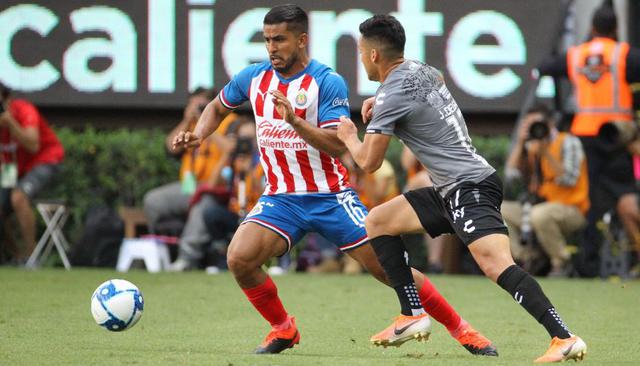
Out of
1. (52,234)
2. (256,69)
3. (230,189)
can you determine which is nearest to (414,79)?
(256,69)

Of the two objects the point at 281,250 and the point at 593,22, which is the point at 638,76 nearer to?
the point at 593,22

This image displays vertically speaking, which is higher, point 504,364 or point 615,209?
point 504,364

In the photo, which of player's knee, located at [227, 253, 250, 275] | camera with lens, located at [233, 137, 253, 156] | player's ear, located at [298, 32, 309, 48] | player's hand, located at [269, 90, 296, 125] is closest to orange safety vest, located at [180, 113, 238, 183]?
camera with lens, located at [233, 137, 253, 156]

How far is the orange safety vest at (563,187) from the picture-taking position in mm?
15320

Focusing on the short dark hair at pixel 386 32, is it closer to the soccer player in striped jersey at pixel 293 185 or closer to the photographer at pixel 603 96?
the soccer player in striped jersey at pixel 293 185

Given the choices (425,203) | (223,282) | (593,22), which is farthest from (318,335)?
(593,22)

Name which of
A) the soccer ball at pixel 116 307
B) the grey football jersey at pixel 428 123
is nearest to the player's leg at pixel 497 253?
the grey football jersey at pixel 428 123

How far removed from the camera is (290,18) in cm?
829

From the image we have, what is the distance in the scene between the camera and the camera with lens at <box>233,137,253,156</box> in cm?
Result: 1555

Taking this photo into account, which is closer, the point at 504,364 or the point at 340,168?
the point at 504,364

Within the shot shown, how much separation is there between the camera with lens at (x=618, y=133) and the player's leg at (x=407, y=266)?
23.3 ft

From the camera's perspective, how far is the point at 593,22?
14.6m

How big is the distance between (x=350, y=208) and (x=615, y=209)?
25.3 feet

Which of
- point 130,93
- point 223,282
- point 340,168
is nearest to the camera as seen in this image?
point 340,168
